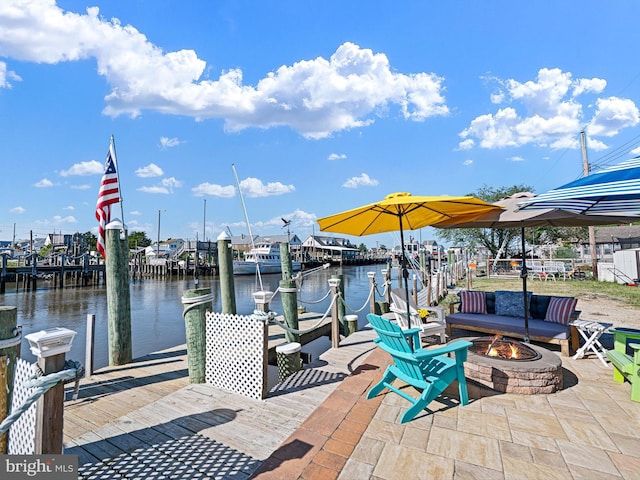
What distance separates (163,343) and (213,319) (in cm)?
754

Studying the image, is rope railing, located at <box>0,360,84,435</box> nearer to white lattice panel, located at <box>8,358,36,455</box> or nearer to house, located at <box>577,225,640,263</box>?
white lattice panel, located at <box>8,358,36,455</box>

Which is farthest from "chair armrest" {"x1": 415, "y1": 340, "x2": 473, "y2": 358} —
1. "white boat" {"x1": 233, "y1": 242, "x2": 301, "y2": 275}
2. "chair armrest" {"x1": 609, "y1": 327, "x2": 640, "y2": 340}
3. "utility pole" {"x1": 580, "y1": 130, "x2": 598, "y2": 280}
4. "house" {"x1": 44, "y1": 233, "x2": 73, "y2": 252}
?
"house" {"x1": 44, "y1": 233, "x2": 73, "y2": 252}

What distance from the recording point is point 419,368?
3.06m

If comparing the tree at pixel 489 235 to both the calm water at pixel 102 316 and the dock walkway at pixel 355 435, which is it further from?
the dock walkway at pixel 355 435

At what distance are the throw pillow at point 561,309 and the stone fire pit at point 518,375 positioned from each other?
195 cm

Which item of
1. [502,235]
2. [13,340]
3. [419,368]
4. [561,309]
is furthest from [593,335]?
[502,235]

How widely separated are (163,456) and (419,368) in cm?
242

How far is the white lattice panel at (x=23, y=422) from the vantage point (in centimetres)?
212

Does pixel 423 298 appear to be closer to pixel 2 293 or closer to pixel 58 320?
pixel 58 320

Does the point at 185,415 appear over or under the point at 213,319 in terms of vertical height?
under

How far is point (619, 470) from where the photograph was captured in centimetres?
222

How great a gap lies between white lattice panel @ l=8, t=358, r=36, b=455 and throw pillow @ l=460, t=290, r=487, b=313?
627cm

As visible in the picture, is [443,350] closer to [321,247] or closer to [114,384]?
[114,384]

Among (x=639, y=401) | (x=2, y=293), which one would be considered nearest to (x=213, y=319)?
(x=639, y=401)
